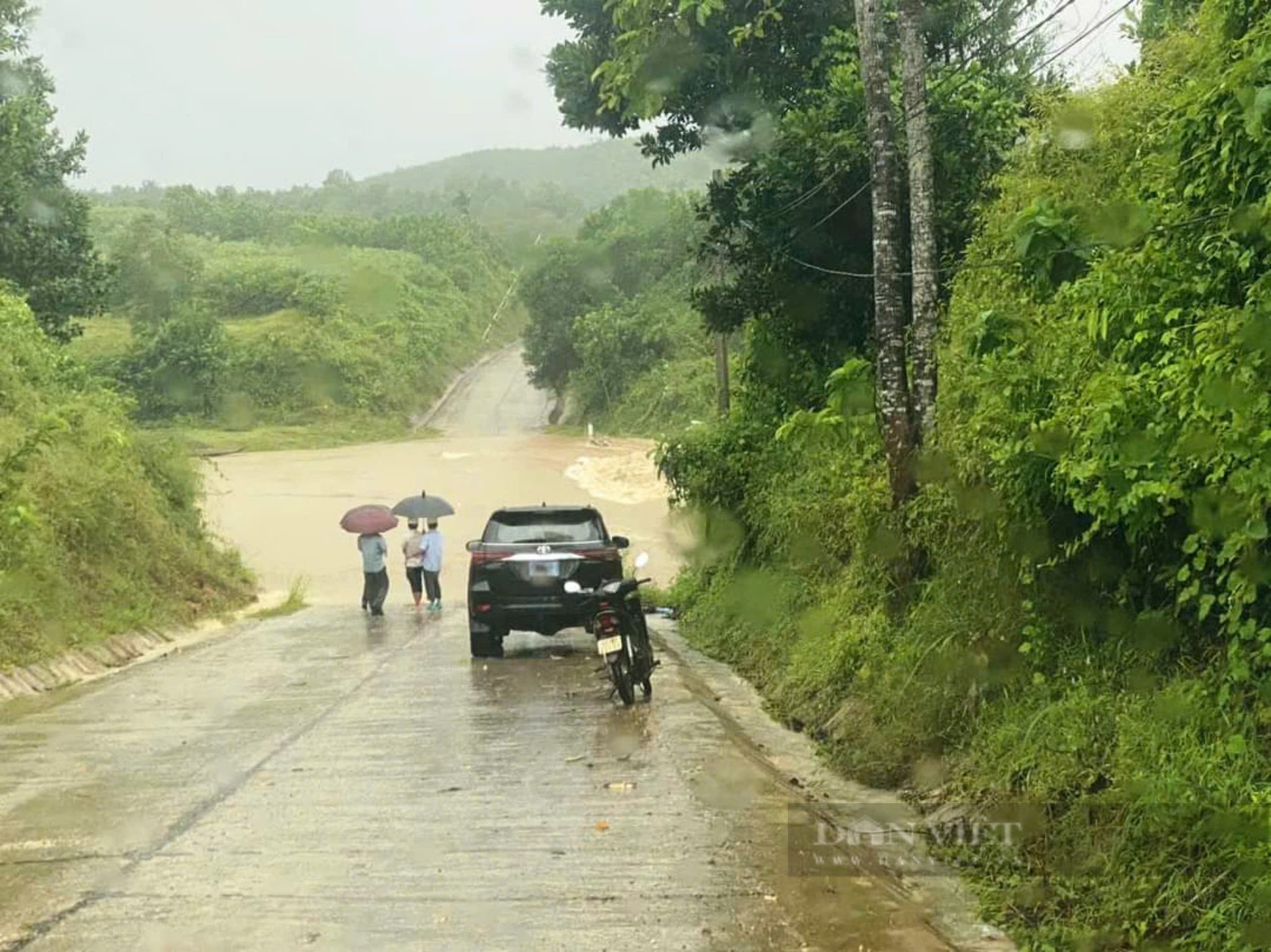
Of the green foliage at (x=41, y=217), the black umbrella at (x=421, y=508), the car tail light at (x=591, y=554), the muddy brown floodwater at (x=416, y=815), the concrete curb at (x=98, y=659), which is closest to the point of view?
the muddy brown floodwater at (x=416, y=815)

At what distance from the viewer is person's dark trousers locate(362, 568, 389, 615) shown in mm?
22984

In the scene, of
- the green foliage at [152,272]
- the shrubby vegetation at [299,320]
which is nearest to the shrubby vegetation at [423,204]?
the shrubby vegetation at [299,320]

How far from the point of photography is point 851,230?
1555 centimetres

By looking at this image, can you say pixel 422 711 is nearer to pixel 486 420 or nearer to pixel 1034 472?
pixel 1034 472

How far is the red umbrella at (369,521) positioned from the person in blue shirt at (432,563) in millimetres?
760

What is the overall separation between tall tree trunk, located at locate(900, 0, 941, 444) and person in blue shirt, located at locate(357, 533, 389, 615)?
1376 centimetres

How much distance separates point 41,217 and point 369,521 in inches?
524

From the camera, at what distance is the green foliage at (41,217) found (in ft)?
95.8

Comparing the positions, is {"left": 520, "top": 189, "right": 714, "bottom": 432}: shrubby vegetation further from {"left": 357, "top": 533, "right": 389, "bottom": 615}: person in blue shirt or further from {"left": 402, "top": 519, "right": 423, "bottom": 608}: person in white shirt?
{"left": 357, "top": 533, "right": 389, "bottom": 615}: person in blue shirt

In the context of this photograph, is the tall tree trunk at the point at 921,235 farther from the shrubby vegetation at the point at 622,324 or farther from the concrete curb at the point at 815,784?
the shrubby vegetation at the point at 622,324

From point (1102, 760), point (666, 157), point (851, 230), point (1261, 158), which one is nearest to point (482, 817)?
point (1102, 760)

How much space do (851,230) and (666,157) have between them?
5416 millimetres

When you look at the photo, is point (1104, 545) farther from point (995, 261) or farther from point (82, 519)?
point (82, 519)

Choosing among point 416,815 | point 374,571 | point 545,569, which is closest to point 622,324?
point 374,571
